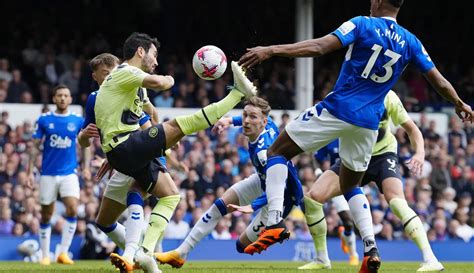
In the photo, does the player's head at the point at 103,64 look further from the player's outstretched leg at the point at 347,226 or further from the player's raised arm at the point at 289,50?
the player's outstretched leg at the point at 347,226

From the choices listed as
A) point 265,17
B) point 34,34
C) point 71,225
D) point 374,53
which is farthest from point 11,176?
Result: point 374,53

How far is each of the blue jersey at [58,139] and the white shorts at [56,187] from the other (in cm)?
7

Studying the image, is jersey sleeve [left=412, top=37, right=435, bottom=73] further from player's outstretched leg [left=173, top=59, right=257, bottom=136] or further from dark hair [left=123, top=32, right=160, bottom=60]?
dark hair [left=123, top=32, right=160, bottom=60]

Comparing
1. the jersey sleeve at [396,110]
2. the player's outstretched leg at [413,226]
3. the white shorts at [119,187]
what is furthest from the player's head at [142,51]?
the player's outstretched leg at [413,226]

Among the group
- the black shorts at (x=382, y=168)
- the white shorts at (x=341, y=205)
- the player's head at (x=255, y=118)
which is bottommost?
the white shorts at (x=341, y=205)

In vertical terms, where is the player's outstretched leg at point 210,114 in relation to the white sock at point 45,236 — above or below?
above

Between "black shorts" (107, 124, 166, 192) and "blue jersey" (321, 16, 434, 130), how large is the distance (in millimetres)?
1452

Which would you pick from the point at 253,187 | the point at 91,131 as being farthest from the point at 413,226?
the point at 91,131

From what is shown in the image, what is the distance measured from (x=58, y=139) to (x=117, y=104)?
18.9 feet

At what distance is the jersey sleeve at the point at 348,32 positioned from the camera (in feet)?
27.7

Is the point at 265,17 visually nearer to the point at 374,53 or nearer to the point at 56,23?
the point at 56,23

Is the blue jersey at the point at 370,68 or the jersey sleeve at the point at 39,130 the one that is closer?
the blue jersey at the point at 370,68

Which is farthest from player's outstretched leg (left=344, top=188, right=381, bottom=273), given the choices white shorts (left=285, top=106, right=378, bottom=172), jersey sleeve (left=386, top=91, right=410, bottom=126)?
white shorts (left=285, top=106, right=378, bottom=172)

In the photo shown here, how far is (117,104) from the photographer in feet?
30.0
